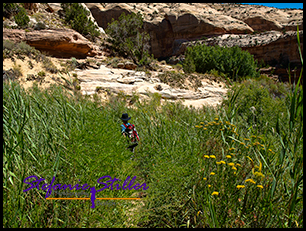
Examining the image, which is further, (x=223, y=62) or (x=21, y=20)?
(x=223, y=62)

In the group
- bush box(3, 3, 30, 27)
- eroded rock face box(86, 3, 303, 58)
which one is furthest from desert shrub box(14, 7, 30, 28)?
eroded rock face box(86, 3, 303, 58)

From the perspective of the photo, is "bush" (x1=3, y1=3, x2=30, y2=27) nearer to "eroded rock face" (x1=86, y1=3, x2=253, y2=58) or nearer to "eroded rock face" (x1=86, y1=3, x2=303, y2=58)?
"eroded rock face" (x1=86, y1=3, x2=303, y2=58)

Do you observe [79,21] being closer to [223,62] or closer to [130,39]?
[130,39]

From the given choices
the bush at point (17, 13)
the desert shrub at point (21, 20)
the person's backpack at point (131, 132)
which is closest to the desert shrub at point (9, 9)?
the bush at point (17, 13)

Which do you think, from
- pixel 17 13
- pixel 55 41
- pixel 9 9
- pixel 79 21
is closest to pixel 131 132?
pixel 55 41

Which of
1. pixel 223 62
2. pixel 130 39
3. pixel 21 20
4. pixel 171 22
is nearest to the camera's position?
pixel 21 20

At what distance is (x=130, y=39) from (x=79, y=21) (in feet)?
19.0

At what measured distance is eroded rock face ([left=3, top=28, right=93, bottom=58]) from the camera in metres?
13.3

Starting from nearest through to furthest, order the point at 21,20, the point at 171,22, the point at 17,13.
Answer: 1. the point at 21,20
2. the point at 17,13
3. the point at 171,22

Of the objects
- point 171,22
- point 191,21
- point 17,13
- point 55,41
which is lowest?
point 55,41

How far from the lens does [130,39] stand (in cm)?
1820

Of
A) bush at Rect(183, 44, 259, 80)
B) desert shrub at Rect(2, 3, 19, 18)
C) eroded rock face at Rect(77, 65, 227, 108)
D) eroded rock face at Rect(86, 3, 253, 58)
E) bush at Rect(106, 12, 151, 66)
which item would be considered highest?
eroded rock face at Rect(86, 3, 253, 58)

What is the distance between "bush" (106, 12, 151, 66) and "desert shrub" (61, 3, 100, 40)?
1.83 metres

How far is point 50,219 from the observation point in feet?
4.54
